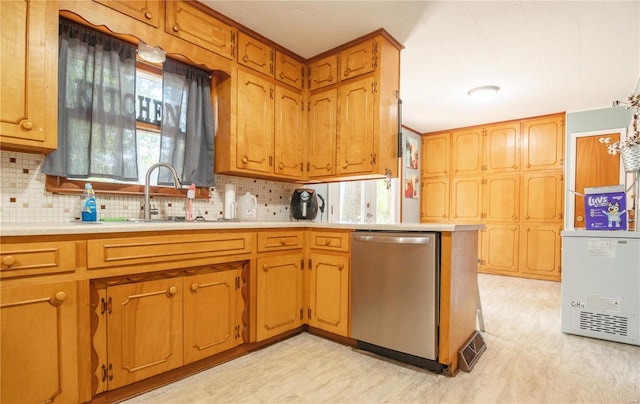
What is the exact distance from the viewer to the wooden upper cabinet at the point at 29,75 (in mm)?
1485

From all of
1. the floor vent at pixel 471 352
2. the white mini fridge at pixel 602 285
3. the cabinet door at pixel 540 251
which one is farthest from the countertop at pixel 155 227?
the cabinet door at pixel 540 251

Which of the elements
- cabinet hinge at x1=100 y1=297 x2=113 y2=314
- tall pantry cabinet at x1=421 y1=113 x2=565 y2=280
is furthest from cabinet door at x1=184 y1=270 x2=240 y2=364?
tall pantry cabinet at x1=421 y1=113 x2=565 y2=280

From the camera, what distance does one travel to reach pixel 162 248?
1.70 meters

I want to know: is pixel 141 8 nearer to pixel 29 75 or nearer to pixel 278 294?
Answer: pixel 29 75

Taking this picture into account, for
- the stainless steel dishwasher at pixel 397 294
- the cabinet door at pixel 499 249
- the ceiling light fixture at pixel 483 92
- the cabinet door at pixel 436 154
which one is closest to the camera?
the stainless steel dishwasher at pixel 397 294

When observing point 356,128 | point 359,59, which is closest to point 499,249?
point 356,128

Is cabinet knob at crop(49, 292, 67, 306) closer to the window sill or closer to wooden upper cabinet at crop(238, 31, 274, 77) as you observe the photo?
the window sill

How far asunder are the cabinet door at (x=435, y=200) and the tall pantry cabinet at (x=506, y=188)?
0.06 feet

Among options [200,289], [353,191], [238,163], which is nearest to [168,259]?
[200,289]

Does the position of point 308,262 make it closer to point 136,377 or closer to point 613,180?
point 136,377

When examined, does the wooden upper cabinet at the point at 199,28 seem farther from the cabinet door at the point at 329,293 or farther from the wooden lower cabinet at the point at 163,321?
the cabinet door at the point at 329,293

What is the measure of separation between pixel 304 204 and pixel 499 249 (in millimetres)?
3867

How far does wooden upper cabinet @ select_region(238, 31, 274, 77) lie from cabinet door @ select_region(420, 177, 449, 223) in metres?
4.18

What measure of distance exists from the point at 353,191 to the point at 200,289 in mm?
2983
